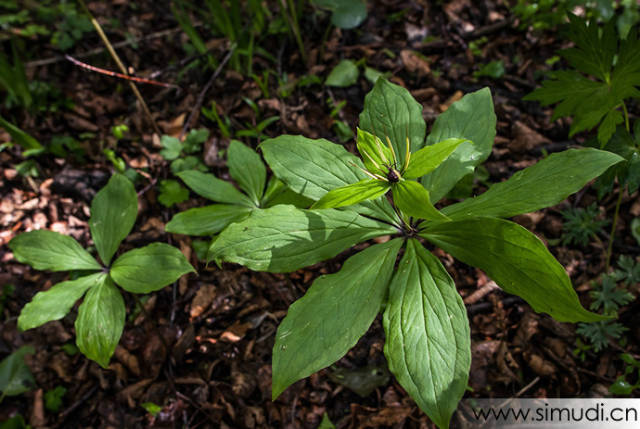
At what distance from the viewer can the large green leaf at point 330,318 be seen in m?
1.38

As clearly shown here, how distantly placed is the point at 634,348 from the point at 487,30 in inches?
101

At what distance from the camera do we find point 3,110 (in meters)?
3.26

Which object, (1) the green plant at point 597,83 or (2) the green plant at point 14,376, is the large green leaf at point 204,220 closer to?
(2) the green plant at point 14,376

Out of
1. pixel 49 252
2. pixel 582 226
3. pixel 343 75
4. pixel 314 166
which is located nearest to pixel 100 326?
pixel 49 252

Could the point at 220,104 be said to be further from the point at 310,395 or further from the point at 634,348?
the point at 634,348

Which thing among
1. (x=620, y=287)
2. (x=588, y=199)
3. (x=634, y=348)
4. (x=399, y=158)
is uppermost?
(x=399, y=158)

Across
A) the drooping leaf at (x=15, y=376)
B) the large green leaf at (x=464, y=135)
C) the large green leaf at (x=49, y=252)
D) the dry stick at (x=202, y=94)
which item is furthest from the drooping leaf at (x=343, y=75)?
the drooping leaf at (x=15, y=376)

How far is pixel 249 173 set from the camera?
2.21 meters

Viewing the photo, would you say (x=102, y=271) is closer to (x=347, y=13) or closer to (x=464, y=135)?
(x=464, y=135)

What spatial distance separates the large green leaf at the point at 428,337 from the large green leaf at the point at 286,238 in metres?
0.29

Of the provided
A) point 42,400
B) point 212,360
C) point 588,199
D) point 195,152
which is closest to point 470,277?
point 588,199

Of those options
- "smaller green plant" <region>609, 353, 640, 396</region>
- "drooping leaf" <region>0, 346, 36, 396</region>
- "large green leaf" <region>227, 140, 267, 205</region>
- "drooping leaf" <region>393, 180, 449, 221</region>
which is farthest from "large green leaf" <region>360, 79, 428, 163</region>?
"drooping leaf" <region>0, 346, 36, 396</region>

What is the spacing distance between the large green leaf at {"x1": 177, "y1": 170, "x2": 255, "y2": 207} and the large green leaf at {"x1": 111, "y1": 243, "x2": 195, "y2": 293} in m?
0.39

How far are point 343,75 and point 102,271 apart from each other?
7.25 ft
